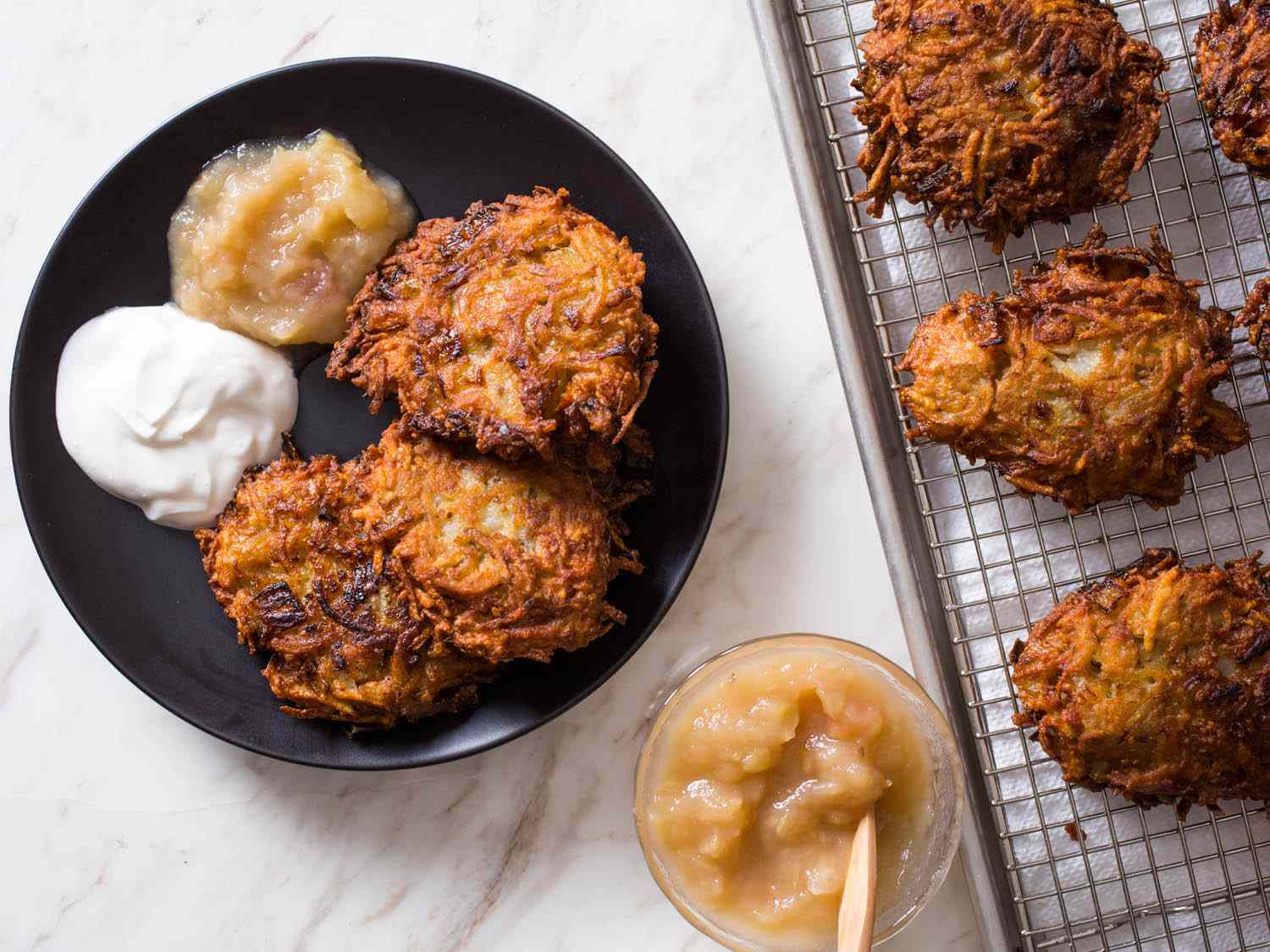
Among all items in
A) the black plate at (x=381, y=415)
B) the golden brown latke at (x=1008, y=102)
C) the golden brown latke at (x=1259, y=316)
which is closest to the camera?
the golden brown latke at (x=1008, y=102)

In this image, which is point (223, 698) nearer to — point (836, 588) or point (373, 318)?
point (373, 318)

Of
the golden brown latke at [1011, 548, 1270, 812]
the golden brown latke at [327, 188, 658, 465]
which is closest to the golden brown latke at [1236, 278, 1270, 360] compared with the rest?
the golden brown latke at [1011, 548, 1270, 812]

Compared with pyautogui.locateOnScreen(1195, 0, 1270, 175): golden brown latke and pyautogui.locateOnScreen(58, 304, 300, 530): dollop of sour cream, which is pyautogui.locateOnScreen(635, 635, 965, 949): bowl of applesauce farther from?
pyautogui.locateOnScreen(1195, 0, 1270, 175): golden brown latke

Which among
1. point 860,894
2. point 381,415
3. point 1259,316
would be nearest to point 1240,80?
point 1259,316

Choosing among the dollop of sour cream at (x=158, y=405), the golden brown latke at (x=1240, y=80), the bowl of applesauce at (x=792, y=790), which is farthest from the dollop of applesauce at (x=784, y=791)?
the golden brown latke at (x=1240, y=80)

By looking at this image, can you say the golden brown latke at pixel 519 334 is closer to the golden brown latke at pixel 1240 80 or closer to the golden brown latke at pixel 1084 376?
the golden brown latke at pixel 1084 376

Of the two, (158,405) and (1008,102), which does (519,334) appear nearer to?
(158,405)
